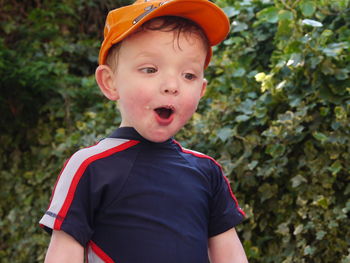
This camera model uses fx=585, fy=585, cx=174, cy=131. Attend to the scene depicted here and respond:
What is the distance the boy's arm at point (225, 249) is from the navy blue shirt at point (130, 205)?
0.35 ft

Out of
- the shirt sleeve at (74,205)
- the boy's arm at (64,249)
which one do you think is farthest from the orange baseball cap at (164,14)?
the boy's arm at (64,249)

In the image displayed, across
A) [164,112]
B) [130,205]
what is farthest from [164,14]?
[130,205]

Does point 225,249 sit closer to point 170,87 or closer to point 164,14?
point 170,87

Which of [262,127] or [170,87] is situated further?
[262,127]

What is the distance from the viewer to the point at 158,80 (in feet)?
5.32

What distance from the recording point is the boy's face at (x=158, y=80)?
5.33 ft

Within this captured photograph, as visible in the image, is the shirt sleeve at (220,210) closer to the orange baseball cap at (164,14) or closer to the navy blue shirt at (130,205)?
the navy blue shirt at (130,205)

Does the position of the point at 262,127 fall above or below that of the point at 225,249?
below

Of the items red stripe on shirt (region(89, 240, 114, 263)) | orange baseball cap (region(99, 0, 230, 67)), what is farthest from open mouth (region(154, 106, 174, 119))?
red stripe on shirt (region(89, 240, 114, 263))

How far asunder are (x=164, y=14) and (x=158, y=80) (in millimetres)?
189

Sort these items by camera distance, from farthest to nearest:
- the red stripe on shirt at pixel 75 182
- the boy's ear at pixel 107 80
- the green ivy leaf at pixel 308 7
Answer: the green ivy leaf at pixel 308 7, the boy's ear at pixel 107 80, the red stripe on shirt at pixel 75 182

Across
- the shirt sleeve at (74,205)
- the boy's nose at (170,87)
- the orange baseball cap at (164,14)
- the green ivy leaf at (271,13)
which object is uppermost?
the orange baseball cap at (164,14)

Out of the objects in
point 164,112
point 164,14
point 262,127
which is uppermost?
point 164,14

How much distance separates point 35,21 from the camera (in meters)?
4.89
